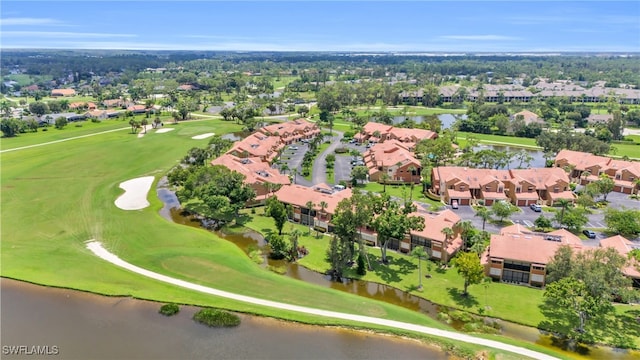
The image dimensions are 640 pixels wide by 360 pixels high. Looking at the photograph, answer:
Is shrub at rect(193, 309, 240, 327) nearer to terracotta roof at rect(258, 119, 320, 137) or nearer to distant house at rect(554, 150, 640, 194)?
distant house at rect(554, 150, 640, 194)

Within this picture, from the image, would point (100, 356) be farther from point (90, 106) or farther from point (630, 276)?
point (90, 106)

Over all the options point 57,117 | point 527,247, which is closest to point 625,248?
A: point 527,247

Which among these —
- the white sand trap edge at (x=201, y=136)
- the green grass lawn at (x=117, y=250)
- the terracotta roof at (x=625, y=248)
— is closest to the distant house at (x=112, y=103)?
the white sand trap edge at (x=201, y=136)

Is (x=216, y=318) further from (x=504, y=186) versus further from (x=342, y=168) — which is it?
(x=342, y=168)

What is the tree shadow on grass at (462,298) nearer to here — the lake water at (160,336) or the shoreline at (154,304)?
the shoreline at (154,304)

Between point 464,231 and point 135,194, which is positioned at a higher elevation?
point 464,231
